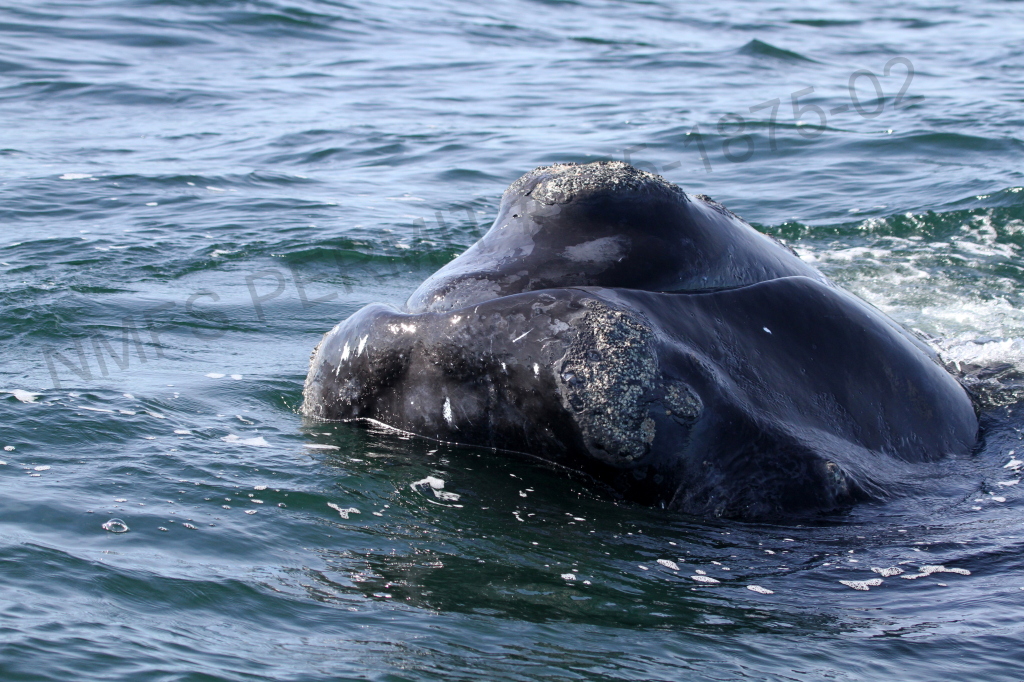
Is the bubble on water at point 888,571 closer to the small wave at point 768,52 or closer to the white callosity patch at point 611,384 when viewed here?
the white callosity patch at point 611,384

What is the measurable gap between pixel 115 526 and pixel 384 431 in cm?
104

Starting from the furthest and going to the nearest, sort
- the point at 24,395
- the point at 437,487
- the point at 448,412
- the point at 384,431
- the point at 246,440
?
the point at 24,395 → the point at 246,440 → the point at 384,431 → the point at 448,412 → the point at 437,487

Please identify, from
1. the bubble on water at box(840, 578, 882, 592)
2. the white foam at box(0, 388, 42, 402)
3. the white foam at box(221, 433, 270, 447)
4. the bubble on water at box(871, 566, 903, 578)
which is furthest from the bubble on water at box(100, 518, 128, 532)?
the bubble on water at box(871, 566, 903, 578)

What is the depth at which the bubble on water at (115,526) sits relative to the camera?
370 centimetres

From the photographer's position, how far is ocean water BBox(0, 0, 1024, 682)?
10.4ft

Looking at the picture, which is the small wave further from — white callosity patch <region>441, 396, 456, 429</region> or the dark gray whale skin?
white callosity patch <region>441, 396, 456, 429</region>

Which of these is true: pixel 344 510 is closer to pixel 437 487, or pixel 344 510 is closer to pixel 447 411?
pixel 437 487

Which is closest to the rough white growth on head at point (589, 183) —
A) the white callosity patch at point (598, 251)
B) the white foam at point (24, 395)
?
the white callosity patch at point (598, 251)

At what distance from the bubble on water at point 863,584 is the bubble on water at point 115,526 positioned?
2300 millimetres

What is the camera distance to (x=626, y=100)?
623 inches

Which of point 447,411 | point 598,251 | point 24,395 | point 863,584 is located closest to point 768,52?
point 598,251

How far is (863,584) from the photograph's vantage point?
3.56 m

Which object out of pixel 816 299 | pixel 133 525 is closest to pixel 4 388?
pixel 133 525

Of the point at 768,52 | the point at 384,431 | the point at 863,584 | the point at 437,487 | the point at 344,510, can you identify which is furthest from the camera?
the point at 768,52
